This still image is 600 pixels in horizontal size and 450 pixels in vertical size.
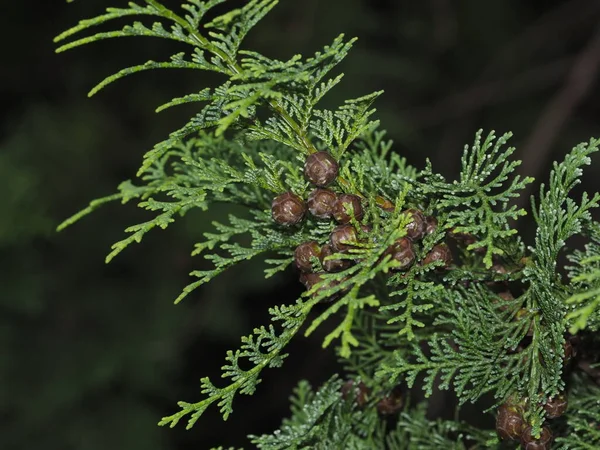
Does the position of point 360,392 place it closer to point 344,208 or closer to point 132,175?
point 344,208

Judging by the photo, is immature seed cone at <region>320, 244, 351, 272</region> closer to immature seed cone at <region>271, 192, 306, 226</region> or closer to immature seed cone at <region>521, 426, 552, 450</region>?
immature seed cone at <region>271, 192, 306, 226</region>

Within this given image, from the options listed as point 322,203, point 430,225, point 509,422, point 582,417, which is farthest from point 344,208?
point 582,417

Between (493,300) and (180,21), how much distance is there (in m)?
0.84

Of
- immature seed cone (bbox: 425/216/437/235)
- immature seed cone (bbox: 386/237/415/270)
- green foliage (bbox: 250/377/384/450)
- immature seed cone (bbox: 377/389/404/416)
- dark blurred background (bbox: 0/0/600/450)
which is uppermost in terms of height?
dark blurred background (bbox: 0/0/600/450)

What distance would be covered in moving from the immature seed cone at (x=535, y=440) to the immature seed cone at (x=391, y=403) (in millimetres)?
458

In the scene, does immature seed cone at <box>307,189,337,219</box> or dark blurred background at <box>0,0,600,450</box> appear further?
dark blurred background at <box>0,0,600,450</box>

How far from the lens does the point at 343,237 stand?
1.26 meters

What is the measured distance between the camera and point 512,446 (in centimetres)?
157

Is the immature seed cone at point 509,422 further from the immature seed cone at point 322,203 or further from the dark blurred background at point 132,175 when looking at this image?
the dark blurred background at point 132,175

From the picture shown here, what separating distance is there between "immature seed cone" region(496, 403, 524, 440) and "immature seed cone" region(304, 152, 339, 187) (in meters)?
0.58

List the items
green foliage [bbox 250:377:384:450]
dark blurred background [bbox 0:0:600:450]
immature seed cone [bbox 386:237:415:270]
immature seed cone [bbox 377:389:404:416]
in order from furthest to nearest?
dark blurred background [bbox 0:0:600:450], immature seed cone [bbox 377:389:404:416], green foliage [bbox 250:377:384:450], immature seed cone [bbox 386:237:415:270]

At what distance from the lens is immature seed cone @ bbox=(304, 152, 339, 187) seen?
1.28 meters

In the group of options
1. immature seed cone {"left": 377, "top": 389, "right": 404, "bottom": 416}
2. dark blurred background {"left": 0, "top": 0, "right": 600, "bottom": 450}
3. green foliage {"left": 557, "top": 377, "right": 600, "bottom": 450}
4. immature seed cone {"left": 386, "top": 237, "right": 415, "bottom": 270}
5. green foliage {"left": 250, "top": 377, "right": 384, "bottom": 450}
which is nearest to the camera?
immature seed cone {"left": 386, "top": 237, "right": 415, "bottom": 270}

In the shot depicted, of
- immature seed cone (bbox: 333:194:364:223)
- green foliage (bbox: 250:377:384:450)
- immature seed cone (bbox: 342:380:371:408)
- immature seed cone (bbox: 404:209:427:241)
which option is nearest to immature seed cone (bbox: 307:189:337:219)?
immature seed cone (bbox: 333:194:364:223)
